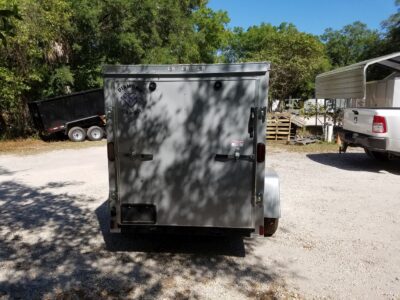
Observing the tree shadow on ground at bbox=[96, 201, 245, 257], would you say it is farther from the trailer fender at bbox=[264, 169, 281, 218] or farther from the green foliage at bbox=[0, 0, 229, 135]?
the green foliage at bbox=[0, 0, 229, 135]

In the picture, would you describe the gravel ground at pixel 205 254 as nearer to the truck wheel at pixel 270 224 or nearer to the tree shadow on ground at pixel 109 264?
the tree shadow on ground at pixel 109 264

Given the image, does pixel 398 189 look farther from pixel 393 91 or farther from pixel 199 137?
pixel 199 137

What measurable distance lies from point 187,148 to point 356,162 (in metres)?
8.08

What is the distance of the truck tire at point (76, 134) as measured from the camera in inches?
644

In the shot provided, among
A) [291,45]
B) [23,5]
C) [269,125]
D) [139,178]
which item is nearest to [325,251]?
[139,178]

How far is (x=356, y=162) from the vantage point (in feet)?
34.3

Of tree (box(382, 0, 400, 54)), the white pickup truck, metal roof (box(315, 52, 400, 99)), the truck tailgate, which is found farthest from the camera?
tree (box(382, 0, 400, 54))

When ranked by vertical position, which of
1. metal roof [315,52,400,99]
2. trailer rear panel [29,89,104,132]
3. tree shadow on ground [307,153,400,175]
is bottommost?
tree shadow on ground [307,153,400,175]

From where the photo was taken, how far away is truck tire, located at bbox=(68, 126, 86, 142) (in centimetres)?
1636

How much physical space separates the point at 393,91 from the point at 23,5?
13588 millimetres

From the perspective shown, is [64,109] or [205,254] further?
[64,109]

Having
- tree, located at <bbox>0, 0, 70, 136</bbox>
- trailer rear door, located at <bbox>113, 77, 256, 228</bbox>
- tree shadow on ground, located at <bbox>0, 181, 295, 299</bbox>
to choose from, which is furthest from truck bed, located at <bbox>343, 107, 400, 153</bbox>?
tree, located at <bbox>0, 0, 70, 136</bbox>

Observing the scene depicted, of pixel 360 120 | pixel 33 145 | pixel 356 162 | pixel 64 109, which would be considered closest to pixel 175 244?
pixel 360 120

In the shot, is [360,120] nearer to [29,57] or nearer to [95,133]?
[95,133]
